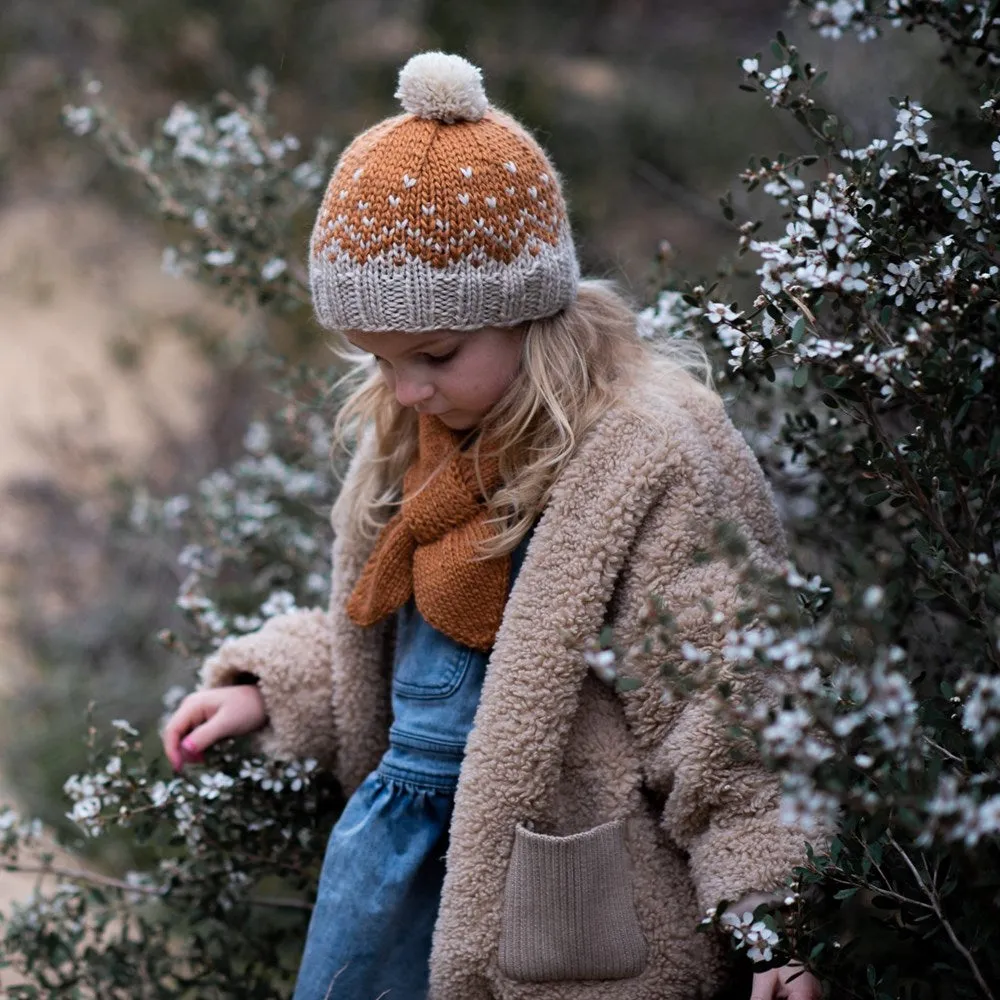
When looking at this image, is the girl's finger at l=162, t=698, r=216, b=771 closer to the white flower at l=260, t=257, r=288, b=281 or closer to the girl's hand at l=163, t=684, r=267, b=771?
the girl's hand at l=163, t=684, r=267, b=771

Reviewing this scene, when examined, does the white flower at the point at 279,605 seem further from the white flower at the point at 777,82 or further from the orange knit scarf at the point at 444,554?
the white flower at the point at 777,82

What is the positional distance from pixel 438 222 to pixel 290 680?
771 millimetres

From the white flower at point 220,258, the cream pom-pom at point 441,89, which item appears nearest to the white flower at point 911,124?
the cream pom-pom at point 441,89

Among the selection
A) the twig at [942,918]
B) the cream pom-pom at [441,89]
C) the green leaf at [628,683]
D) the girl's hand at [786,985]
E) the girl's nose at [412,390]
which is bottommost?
the girl's hand at [786,985]

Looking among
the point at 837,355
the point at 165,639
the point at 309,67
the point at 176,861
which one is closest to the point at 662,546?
the point at 837,355

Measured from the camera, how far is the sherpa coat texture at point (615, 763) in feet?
5.00

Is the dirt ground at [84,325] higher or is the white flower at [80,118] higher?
the white flower at [80,118]

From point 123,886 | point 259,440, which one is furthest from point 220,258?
point 123,886

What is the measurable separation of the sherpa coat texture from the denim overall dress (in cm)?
10

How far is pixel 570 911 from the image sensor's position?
1.58m

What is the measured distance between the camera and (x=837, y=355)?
1313 mm

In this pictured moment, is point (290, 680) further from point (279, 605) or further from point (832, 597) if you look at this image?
point (832, 597)

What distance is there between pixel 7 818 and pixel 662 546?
1300 millimetres

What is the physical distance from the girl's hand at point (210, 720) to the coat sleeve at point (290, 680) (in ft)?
0.08
